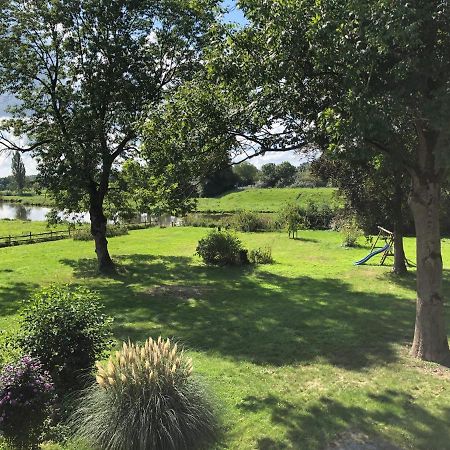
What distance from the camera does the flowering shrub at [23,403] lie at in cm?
587

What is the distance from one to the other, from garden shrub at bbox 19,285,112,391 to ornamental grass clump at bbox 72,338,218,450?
77 cm

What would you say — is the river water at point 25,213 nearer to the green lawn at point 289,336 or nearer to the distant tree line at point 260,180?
the distant tree line at point 260,180

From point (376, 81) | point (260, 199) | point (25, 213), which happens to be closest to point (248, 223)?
point (260, 199)

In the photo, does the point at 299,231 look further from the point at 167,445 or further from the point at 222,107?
the point at 167,445

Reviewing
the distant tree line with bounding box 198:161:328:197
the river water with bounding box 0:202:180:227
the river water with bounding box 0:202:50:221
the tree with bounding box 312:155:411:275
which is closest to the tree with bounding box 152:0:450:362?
the tree with bounding box 312:155:411:275

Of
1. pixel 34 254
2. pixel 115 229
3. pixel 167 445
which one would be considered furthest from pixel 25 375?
pixel 115 229

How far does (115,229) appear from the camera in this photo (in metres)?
47.3

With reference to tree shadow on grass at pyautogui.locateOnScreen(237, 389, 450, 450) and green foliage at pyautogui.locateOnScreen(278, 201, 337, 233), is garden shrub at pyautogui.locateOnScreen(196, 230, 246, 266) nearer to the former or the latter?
tree shadow on grass at pyautogui.locateOnScreen(237, 389, 450, 450)

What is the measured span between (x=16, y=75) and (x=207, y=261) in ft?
43.4

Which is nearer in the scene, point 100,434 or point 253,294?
point 100,434

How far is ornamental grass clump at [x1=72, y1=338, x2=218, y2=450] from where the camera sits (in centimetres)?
613

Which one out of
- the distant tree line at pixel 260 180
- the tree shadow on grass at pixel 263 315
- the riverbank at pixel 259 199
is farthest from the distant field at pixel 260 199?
the tree shadow on grass at pixel 263 315

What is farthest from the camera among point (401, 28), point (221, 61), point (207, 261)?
point (207, 261)

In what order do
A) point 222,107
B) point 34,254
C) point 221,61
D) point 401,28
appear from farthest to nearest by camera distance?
point 34,254, point 222,107, point 221,61, point 401,28
